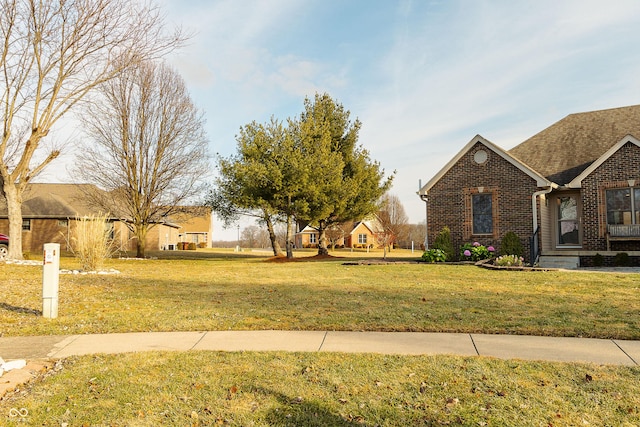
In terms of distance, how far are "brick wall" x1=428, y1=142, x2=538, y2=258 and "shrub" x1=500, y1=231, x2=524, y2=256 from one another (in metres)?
0.31

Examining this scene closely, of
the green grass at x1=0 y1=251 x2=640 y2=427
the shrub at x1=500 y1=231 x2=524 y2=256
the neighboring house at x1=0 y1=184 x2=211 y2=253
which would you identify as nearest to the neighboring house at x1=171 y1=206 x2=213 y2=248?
the neighboring house at x1=0 y1=184 x2=211 y2=253

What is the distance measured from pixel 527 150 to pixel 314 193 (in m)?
10.9

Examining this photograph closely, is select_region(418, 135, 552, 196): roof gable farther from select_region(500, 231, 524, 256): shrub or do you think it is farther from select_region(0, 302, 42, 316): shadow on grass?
select_region(0, 302, 42, 316): shadow on grass

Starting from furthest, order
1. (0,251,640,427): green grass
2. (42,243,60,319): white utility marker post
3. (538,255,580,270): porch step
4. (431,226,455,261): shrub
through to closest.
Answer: (431,226,455,261): shrub, (538,255,580,270): porch step, (42,243,60,319): white utility marker post, (0,251,640,427): green grass

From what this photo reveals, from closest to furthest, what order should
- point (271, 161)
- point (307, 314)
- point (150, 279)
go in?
point (307, 314) < point (150, 279) < point (271, 161)

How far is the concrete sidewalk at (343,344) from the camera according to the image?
512 centimetres

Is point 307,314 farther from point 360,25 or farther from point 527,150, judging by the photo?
point 527,150

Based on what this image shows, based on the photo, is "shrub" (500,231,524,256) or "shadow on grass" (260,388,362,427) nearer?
"shadow on grass" (260,388,362,427)

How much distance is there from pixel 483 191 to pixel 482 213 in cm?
95

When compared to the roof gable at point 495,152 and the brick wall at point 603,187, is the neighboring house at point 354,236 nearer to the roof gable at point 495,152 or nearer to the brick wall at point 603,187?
the roof gable at point 495,152

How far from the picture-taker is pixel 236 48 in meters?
15.1

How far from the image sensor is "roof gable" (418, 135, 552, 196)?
17.8 m

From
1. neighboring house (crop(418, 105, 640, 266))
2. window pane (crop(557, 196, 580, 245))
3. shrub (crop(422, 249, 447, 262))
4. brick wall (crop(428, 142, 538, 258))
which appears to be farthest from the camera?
window pane (crop(557, 196, 580, 245))

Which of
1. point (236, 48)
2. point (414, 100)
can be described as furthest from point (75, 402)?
point (414, 100)
